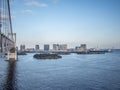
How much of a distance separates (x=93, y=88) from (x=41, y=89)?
9709mm

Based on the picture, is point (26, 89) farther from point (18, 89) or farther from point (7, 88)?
point (7, 88)

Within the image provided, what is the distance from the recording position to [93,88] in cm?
3169

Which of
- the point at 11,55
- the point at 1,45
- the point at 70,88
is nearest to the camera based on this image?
the point at 1,45

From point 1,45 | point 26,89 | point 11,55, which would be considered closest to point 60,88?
point 26,89

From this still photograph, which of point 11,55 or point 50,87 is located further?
point 11,55

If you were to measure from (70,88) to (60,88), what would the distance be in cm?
190

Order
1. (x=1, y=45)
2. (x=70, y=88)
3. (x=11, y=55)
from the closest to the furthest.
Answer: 1. (x=1, y=45)
2. (x=70, y=88)
3. (x=11, y=55)

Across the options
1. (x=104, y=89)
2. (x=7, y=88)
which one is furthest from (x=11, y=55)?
(x=104, y=89)

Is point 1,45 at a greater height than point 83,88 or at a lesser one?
greater

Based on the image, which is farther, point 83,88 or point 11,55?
point 11,55

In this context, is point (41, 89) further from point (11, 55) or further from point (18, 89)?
point (11, 55)

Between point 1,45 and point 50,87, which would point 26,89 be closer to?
point 50,87

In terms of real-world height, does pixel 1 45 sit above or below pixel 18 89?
above

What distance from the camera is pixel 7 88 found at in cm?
3198
